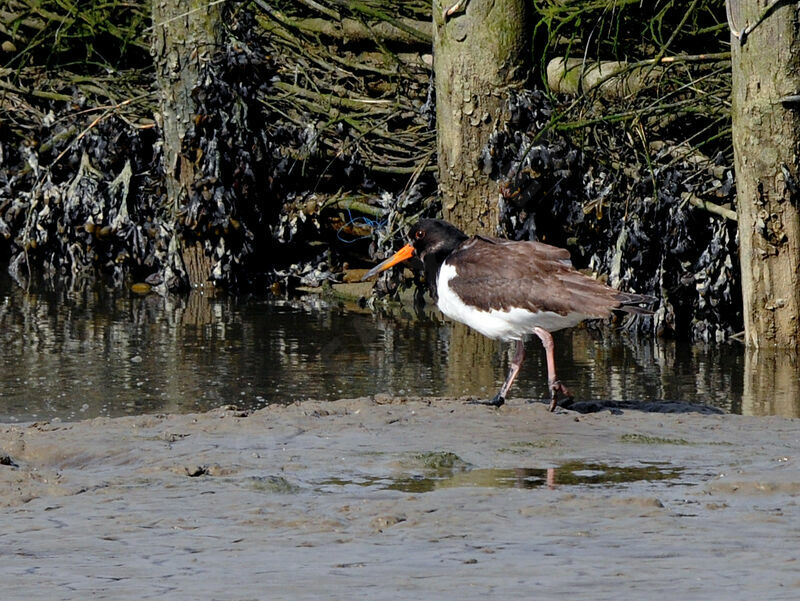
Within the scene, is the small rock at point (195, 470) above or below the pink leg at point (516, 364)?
below

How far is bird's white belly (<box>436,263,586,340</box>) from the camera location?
772 centimetres

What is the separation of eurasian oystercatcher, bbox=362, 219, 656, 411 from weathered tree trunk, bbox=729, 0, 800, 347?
233cm

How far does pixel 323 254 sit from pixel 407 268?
1805mm

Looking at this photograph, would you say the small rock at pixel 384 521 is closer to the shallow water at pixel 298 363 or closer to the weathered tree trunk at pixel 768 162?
the shallow water at pixel 298 363

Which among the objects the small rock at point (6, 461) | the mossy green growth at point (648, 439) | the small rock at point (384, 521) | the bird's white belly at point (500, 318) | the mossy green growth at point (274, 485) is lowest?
→ the small rock at point (384, 521)

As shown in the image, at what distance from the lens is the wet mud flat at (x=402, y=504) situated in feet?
15.2

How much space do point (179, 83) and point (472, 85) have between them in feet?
10.3

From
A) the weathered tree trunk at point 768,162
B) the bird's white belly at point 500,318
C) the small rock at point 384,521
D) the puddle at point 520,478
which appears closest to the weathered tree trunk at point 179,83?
the weathered tree trunk at point 768,162

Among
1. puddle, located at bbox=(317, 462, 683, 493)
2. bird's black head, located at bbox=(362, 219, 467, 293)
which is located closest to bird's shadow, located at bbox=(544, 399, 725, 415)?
bird's black head, located at bbox=(362, 219, 467, 293)

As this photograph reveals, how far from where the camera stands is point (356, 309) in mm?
12734

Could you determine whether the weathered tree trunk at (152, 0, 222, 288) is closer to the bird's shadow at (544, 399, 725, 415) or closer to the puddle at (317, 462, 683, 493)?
the bird's shadow at (544, 399, 725, 415)

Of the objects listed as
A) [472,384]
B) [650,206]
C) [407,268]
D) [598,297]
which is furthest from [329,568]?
[407,268]

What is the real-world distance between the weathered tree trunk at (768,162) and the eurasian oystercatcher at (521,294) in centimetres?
233

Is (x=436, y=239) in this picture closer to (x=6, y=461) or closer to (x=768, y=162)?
(x=768, y=162)
